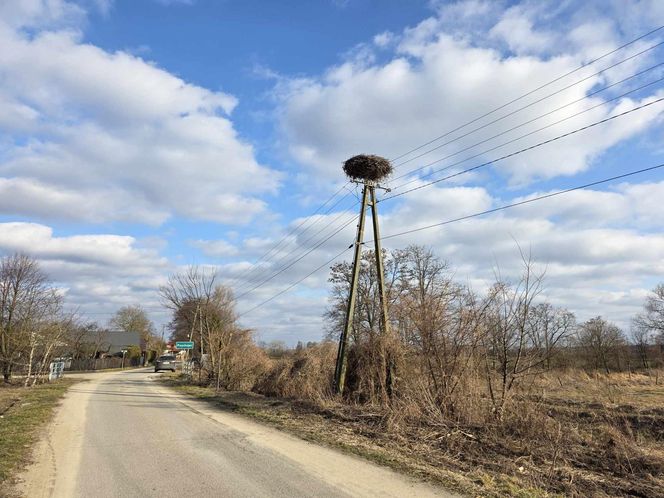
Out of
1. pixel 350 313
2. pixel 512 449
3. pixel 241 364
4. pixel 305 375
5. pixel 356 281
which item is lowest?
pixel 512 449

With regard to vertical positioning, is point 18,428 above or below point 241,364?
below

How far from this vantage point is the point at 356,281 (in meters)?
16.9

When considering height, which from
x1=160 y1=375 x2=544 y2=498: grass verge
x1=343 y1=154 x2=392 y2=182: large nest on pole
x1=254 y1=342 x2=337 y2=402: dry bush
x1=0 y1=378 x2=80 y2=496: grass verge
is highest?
x1=343 y1=154 x2=392 y2=182: large nest on pole

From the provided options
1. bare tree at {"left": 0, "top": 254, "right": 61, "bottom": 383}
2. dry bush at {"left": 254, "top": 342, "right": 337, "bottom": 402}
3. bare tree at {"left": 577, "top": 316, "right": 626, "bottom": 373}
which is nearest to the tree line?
bare tree at {"left": 0, "top": 254, "right": 61, "bottom": 383}

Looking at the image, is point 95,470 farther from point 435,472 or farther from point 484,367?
point 484,367

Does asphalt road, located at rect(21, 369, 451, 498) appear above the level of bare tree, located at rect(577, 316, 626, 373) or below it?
below

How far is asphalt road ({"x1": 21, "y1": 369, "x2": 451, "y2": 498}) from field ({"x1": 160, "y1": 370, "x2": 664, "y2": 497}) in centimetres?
77

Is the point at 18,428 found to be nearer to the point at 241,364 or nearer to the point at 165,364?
the point at 241,364

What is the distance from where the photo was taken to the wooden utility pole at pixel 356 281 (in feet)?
52.1

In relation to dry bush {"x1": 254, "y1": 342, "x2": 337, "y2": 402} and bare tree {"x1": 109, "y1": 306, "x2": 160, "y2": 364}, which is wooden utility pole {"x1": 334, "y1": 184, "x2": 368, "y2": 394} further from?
bare tree {"x1": 109, "y1": 306, "x2": 160, "y2": 364}

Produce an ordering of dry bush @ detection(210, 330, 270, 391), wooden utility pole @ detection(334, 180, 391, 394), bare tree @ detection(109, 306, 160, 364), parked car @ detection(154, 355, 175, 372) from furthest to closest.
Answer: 1. bare tree @ detection(109, 306, 160, 364)
2. parked car @ detection(154, 355, 175, 372)
3. dry bush @ detection(210, 330, 270, 391)
4. wooden utility pole @ detection(334, 180, 391, 394)

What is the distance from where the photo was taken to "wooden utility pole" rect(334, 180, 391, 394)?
1588 centimetres

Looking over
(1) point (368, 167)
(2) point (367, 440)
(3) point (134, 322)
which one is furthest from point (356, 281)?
(3) point (134, 322)

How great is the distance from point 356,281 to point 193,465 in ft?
33.3
